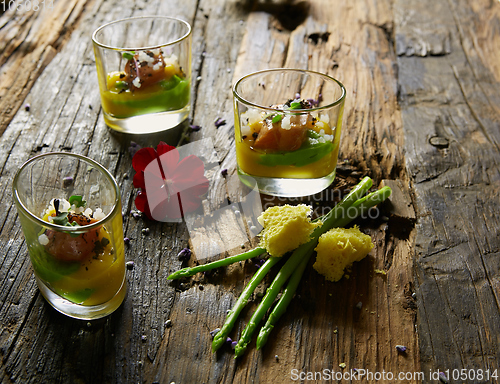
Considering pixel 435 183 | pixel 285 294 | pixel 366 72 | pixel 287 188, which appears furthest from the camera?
pixel 366 72

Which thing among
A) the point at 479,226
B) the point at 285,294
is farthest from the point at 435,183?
the point at 285,294

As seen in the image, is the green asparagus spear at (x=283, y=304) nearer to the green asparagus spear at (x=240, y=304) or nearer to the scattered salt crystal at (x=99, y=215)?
the green asparagus spear at (x=240, y=304)

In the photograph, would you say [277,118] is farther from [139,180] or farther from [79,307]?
[79,307]

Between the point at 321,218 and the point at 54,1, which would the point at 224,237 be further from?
the point at 54,1

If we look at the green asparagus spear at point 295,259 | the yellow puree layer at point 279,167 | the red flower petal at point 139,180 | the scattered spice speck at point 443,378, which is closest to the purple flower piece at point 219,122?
the yellow puree layer at point 279,167

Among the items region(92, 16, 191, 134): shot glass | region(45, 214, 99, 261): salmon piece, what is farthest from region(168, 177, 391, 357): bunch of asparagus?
region(92, 16, 191, 134): shot glass

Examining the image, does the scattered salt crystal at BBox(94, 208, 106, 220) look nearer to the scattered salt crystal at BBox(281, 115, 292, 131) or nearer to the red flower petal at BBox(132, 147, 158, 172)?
the red flower petal at BBox(132, 147, 158, 172)
